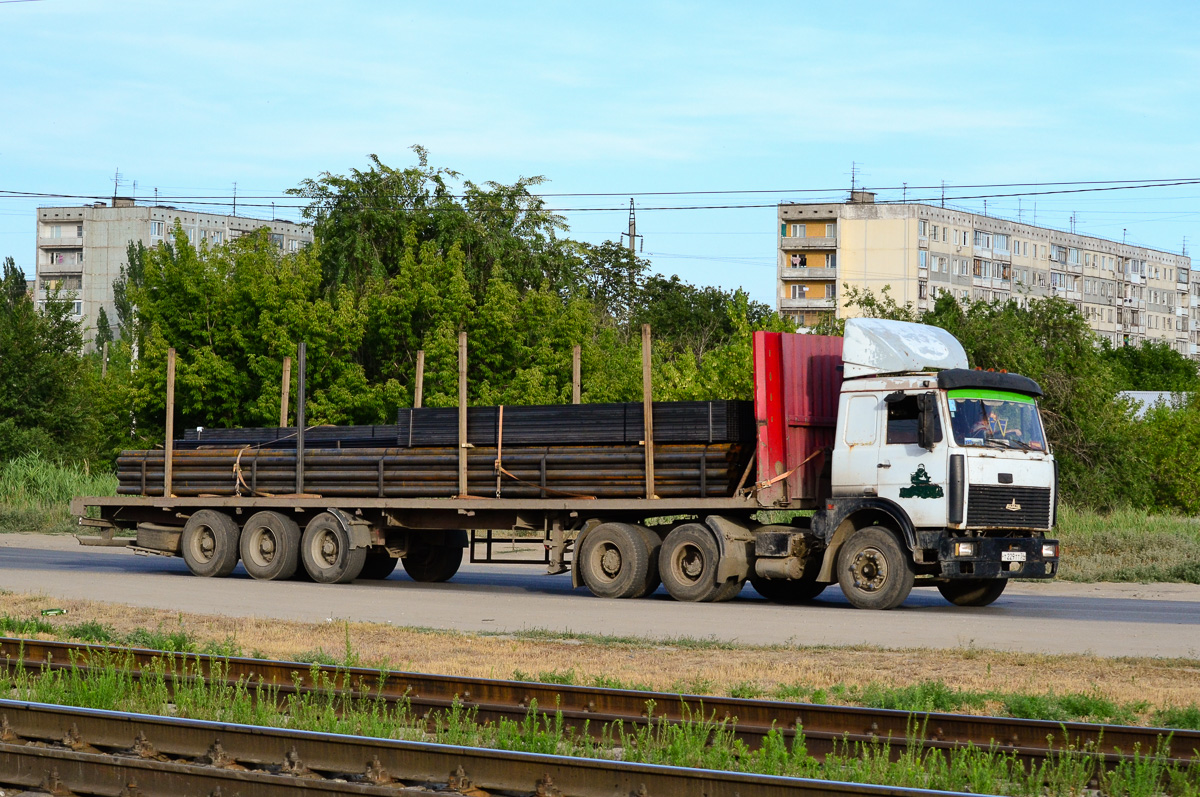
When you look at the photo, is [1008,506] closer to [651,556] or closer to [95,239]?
[651,556]

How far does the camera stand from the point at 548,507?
18.8m

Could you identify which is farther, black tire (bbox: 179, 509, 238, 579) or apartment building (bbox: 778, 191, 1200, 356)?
apartment building (bbox: 778, 191, 1200, 356)

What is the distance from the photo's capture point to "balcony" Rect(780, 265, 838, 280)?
372 ft

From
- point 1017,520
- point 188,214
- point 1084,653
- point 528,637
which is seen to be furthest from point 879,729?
point 188,214

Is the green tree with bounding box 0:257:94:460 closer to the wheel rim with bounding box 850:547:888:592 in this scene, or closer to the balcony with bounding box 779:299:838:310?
the wheel rim with bounding box 850:547:888:592

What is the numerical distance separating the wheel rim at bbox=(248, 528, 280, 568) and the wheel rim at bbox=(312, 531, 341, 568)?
2.87ft

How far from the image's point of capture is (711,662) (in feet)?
40.5

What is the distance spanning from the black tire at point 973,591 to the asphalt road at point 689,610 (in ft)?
0.64

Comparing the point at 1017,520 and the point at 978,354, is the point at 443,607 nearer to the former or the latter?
the point at 1017,520

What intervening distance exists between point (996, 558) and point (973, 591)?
1.68 metres

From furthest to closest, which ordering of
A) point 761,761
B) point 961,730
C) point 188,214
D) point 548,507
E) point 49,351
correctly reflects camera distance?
1. point 188,214
2. point 49,351
3. point 548,507
4. point 961,730
5. point 761,761

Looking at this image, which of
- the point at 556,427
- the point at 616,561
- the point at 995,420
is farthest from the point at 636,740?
the point at 556,427

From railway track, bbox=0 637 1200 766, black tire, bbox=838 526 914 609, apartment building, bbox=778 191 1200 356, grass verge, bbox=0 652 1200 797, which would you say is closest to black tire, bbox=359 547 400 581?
black tire, bbox=838 526 914 609

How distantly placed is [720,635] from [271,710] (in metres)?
6.48
